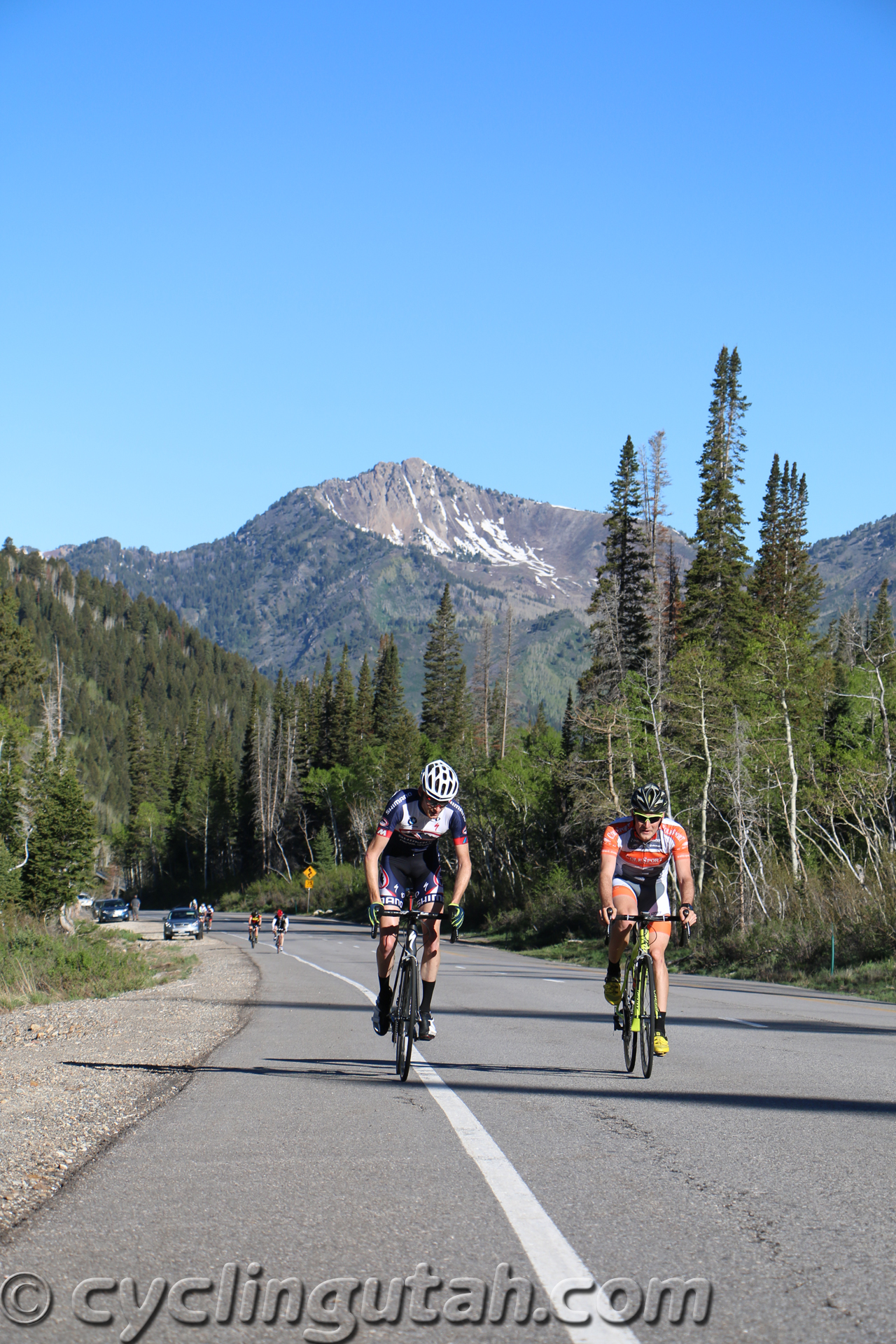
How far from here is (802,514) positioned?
73812mm

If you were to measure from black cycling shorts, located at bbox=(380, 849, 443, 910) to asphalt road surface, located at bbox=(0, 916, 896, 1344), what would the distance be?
4.50 feet

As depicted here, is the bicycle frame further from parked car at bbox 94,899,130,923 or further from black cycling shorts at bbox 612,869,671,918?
parked car at bbox 94,899,130,923

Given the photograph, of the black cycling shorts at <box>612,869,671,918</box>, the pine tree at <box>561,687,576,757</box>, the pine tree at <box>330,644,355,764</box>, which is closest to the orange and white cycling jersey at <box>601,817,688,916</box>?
the black cycling shorts at <box>612,869,671,918</box>

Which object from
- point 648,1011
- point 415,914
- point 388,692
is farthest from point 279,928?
point 388,692

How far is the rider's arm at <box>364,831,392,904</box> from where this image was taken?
26.4ft

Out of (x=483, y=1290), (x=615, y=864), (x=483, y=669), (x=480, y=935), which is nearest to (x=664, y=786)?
(x=480, y=935)

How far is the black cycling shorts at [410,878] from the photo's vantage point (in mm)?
8406

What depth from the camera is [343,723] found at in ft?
365

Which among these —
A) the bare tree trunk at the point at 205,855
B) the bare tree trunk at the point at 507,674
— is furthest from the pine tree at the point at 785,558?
the bare tree trunk at the point at 205,855

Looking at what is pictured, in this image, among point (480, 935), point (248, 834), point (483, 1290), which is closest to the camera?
point (483, 1290)

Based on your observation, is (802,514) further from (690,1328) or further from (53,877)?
(690,1328)

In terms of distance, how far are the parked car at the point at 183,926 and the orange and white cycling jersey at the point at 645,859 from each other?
49861mm

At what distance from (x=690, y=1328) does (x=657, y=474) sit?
59355mm

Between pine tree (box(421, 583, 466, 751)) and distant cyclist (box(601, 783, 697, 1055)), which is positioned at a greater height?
pine tree (box(421, 583, 466, 751))
